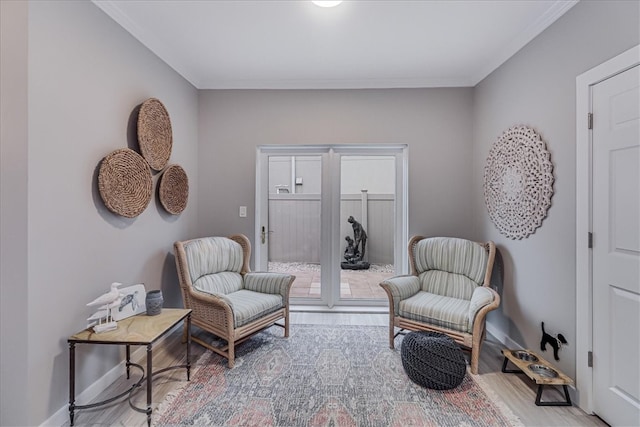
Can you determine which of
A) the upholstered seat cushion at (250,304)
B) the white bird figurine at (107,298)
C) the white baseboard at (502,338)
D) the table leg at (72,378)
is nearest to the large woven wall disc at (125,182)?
the white bird figurine at (107,298)

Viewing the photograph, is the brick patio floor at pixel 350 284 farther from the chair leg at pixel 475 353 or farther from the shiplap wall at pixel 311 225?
the chair leg at pixel 475 353

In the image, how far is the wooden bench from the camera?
1.83m

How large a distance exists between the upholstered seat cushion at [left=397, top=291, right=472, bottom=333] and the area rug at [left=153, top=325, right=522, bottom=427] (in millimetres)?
371

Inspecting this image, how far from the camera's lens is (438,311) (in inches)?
92.7

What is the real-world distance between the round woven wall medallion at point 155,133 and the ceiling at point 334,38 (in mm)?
548

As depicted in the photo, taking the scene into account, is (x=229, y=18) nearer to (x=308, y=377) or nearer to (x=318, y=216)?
(x=318, y=216)

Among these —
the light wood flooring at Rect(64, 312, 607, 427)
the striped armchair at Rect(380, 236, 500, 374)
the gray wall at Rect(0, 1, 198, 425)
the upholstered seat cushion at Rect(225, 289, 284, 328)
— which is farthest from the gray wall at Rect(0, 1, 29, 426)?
the striped armchair at Rect(380, 236, 500, 374)

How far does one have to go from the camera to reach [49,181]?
1.60 metres

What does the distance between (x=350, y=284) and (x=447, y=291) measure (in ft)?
3.98

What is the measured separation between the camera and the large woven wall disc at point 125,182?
76.2 inches

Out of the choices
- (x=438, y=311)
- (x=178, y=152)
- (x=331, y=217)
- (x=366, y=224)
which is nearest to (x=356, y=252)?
(x=366, y=224)

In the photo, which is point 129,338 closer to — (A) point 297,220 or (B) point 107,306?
(B) point 107,306

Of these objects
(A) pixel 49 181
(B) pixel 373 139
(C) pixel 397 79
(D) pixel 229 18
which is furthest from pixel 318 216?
(A) pixel 49 181

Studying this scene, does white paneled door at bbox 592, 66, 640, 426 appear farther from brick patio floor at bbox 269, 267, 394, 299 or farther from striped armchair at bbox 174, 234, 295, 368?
striped armchair at bbox 174, 234, 295, 368
